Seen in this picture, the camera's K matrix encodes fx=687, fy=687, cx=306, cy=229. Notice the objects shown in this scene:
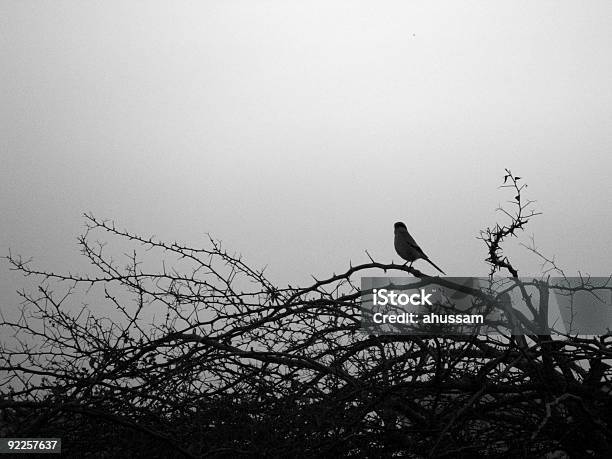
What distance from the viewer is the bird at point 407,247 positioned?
8.97 metres

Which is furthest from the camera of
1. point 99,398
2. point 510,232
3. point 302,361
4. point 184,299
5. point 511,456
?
point 184,299

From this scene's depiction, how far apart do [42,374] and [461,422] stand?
2405 mm

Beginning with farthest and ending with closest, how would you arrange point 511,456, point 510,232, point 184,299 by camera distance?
point 184,299, point 510,232, point 511,456

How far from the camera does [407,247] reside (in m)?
8.96

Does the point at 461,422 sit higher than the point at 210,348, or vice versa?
the point at 210,348

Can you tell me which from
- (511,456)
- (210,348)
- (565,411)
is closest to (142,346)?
(210,348)

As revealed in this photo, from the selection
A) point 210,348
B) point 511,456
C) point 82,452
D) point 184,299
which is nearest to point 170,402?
point 210,348

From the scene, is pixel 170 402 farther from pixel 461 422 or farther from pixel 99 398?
pixel 461 422

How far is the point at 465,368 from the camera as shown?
14.2 feet

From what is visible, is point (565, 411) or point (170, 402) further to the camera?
point (565, 411)

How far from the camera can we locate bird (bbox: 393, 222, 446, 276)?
8.97m

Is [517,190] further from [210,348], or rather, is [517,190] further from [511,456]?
[210,348]

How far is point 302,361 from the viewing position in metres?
4.11

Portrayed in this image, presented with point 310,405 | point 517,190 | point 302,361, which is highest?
point 517,190
